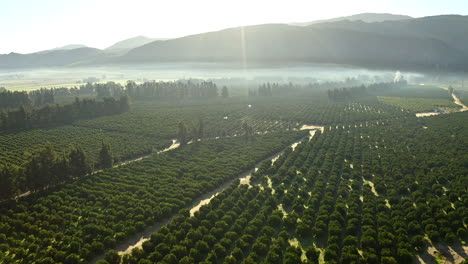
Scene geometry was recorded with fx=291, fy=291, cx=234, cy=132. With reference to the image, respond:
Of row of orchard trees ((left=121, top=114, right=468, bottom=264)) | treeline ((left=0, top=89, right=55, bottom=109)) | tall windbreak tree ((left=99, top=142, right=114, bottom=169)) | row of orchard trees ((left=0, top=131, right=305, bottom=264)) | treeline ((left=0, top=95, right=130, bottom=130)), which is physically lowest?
row of orchard trees ((left=121, top=114, right=468, bottom=264))

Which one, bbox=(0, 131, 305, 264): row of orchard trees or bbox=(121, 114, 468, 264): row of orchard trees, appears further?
bbox=(0, 131, 305, 264): row of orchard trees

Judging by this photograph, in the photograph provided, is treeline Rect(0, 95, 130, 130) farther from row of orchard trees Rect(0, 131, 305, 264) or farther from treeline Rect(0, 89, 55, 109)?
row of orchard trees Rect(0, 131, 305, 264)

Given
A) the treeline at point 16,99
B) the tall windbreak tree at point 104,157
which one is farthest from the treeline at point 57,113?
the tall windbreak tree at point 104,157

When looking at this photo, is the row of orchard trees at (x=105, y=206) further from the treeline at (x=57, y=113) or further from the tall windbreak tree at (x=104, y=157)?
the treeline at (x=57, y=113)

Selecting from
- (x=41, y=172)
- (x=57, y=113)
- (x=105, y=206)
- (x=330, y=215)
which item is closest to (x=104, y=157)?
(x=41, y=172)

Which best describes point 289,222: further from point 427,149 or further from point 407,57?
point 407,57

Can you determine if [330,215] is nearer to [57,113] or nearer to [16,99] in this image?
[57,113]

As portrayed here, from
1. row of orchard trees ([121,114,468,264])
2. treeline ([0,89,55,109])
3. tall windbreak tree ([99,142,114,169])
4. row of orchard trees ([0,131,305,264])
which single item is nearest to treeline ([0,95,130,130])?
treeline ([0,89,55,109])
